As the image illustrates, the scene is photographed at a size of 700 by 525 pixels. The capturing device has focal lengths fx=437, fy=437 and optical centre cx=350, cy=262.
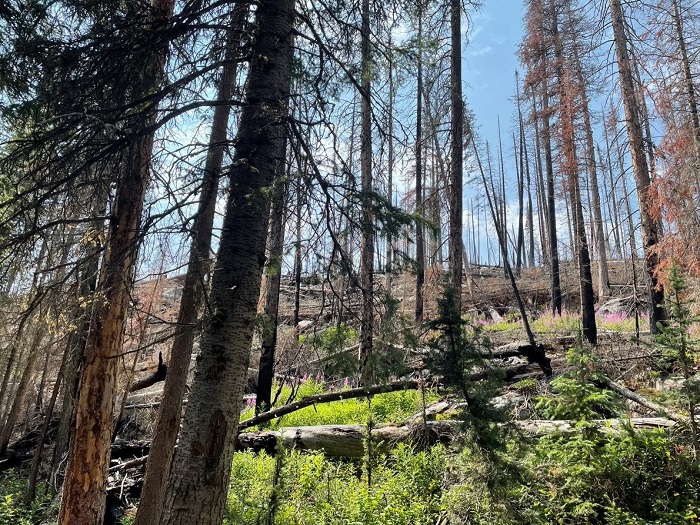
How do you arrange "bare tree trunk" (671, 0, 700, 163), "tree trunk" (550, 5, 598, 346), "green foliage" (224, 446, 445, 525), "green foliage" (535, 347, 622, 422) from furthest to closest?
"tree trunk" (550, 5, 598, 346)
"bare tree trunk" (671, 0, 700, 163)
"green foliage" (224, 446, 445, 525)
"green foliage" (535, 347, 622, 422)

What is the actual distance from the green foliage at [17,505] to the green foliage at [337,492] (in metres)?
3.01

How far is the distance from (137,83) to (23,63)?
2.76 feet

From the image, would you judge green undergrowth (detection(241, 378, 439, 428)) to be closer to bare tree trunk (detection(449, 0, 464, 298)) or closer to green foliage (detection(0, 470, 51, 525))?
bare tree trunk (detection(449, 0, 464, 298))

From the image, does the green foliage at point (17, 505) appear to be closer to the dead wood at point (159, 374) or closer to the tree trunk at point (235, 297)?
the dead wood at point (159, 374)

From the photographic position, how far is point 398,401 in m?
9.09

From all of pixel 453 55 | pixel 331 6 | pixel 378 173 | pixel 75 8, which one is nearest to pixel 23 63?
pixel 75 8

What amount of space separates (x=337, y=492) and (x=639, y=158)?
9.50 m

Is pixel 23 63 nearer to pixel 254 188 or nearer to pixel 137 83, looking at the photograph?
pixel 137 83

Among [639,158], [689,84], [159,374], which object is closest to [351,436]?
[159,374]

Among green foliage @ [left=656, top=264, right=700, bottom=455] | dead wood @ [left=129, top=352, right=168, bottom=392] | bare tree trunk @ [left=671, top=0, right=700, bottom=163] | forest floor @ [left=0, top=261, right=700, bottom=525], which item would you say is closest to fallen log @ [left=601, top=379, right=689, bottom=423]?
forest floor @ [left=0, top=261, right=700, bottom=525]

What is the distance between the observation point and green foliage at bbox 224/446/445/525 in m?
4.76

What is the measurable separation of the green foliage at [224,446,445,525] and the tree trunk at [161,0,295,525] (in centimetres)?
207

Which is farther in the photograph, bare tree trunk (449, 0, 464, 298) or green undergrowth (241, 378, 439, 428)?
bare tree trunk (449, 0, 464, 298)

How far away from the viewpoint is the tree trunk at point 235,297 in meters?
2.58
